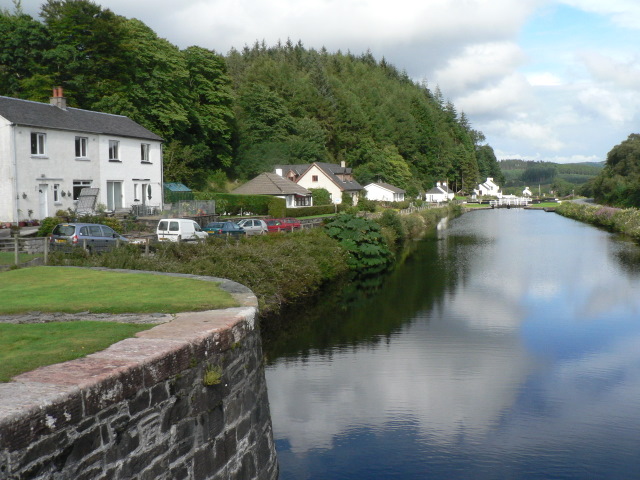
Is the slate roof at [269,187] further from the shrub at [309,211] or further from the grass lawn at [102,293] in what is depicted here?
the grass lawn at [102,293]

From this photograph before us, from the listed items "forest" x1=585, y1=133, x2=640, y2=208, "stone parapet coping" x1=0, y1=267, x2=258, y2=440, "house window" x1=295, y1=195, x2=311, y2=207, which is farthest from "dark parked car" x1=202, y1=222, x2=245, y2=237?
"forest" x1=585, y1=133, x2=640, y2=208

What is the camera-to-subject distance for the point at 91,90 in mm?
51531

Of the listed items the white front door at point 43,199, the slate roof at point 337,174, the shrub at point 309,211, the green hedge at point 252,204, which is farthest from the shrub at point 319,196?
the white front door at point 43,199

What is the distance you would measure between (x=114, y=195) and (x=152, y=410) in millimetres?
38701

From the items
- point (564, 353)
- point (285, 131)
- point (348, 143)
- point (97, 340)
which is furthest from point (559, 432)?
point (348, 143)

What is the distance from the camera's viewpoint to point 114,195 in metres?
42.9

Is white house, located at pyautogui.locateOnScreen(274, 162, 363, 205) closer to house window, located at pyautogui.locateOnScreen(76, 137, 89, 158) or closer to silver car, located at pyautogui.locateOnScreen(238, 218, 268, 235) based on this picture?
silver car, located at pyautogui.locateOnScreen(238, 218, 268, 235)

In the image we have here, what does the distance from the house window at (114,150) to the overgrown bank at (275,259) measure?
51.6 feet

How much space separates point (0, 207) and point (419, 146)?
104484 mm

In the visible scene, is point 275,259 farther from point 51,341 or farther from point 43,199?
point 43,199

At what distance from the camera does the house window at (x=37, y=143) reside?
36.3 m

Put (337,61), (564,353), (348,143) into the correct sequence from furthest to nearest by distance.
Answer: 1. (337,61)
2. (348,143)
3. (564,353)

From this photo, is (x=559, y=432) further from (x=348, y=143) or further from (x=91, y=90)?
(x=348, y=143)

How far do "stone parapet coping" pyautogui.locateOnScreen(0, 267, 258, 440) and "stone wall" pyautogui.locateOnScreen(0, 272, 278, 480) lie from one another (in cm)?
1
